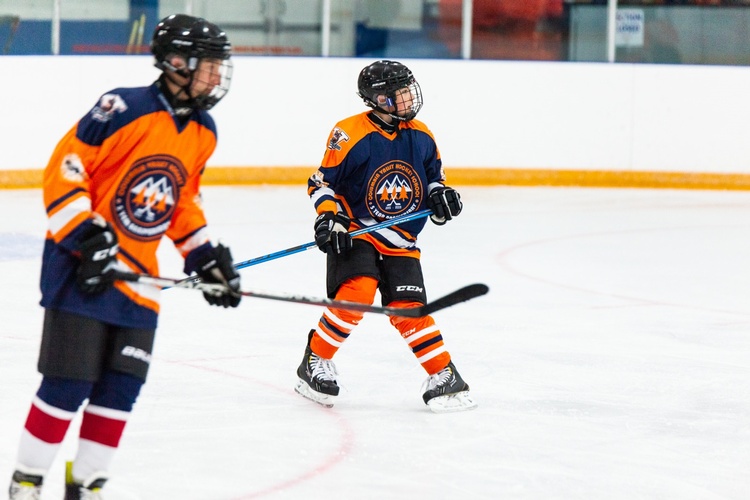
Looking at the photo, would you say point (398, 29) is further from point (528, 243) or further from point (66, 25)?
point (528, 243)

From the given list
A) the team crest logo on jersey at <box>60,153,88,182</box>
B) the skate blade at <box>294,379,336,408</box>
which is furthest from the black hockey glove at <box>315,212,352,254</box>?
the team crest logo on jersey at <box>60,153,88,182</box>

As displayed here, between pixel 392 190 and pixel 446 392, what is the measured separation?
1.87 feet

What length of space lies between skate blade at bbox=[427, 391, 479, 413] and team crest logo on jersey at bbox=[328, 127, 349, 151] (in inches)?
28.6

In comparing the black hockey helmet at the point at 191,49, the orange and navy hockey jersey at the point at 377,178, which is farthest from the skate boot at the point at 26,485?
the orange and navy hockey jersey at the point at 377,178

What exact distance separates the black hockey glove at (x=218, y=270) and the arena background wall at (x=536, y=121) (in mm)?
5696

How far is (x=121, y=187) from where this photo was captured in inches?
90.4

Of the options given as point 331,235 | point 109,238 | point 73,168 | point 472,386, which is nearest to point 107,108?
point 73,168

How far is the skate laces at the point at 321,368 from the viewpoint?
346cm

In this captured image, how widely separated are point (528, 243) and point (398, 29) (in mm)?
2793

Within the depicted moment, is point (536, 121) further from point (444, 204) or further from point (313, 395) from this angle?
point (313, 395)

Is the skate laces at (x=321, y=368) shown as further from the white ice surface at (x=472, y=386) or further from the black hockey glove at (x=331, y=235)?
the black hockey glove at (x=331, y=235)


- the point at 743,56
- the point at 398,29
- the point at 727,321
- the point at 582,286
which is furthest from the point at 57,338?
the point at 743,56

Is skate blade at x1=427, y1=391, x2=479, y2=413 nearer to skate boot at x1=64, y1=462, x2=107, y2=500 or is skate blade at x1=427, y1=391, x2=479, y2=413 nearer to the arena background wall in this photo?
skate boot at x1=64, y1=462, x2=107, y2=500

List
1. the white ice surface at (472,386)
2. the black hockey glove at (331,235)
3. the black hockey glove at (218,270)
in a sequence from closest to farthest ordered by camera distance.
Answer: the black hockey glove at (218,270) < the white ice surface at (472,386) < the black hockey glove at (331,235)
